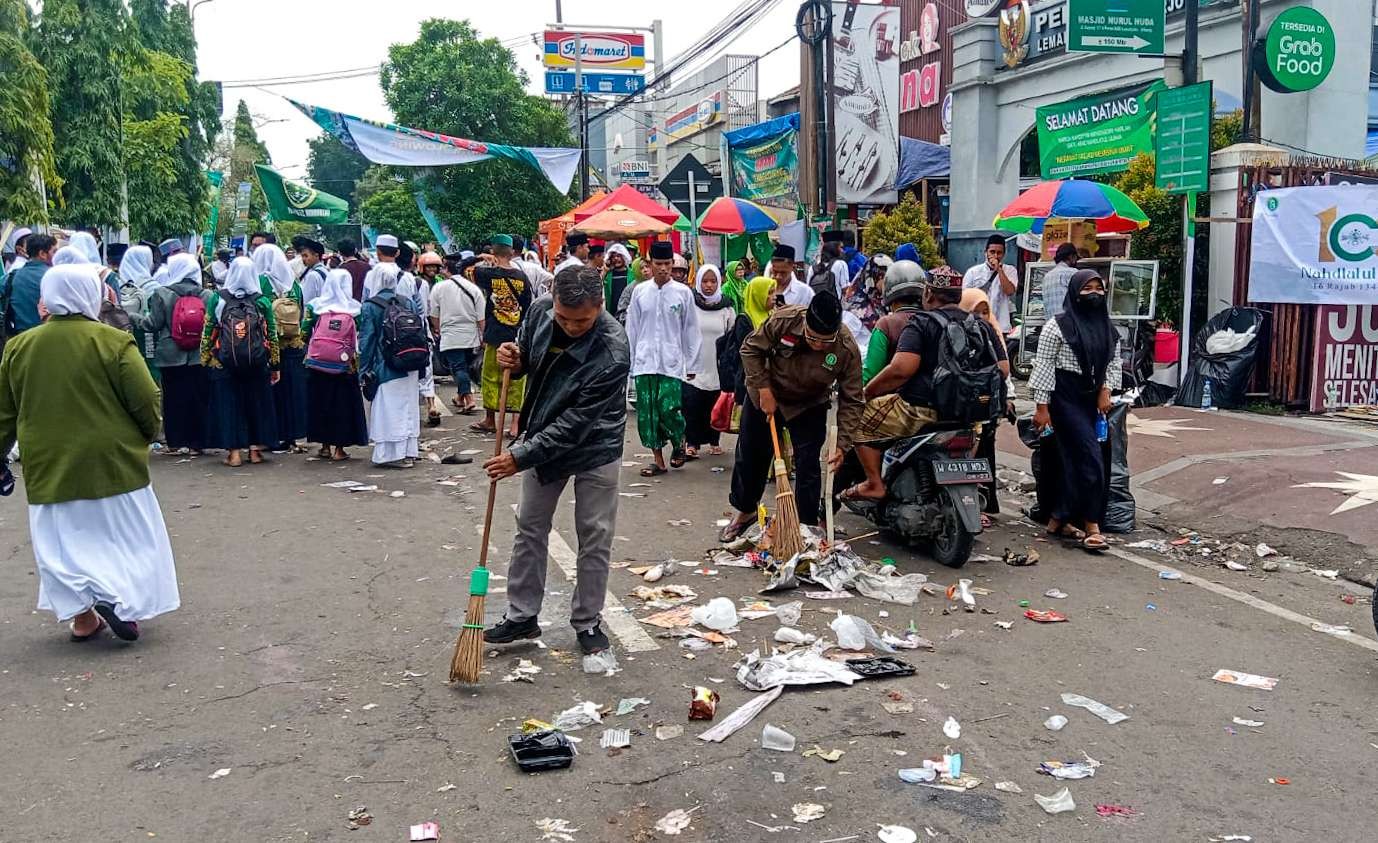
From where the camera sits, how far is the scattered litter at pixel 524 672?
4973 mm

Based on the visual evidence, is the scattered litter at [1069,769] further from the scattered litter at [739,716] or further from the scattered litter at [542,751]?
the scattered litter at [542,751]

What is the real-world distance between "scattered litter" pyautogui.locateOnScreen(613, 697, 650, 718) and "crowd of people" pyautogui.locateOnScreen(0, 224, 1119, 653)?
1.97ft

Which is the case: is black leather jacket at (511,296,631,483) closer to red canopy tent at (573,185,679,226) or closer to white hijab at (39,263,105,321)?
white hijab at (39,263,105,321)

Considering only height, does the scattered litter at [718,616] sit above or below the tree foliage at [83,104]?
below

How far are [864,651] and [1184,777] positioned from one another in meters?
1.58

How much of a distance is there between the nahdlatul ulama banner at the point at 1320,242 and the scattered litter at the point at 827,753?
29.9ft

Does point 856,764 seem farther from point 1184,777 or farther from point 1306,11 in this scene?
point 1306,11

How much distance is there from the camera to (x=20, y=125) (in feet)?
46.7

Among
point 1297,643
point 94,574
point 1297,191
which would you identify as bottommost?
point 1297,643

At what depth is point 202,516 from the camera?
321 inches

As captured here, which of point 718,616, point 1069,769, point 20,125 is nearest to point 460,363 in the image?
point 20,125

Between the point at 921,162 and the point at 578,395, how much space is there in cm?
1927

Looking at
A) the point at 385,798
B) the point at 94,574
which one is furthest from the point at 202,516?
the point at 385,798

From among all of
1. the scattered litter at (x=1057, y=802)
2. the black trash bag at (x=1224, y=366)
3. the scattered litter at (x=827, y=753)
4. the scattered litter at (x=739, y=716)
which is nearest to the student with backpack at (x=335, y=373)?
the scattered litter at (x=739, y=716)
